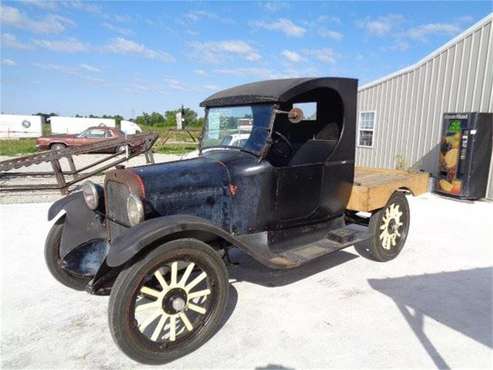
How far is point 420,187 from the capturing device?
4.91 metres

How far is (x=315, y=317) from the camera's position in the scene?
3.11 meters

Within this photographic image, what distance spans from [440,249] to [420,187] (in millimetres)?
870

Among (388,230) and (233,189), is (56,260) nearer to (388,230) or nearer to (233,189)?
(233,189)

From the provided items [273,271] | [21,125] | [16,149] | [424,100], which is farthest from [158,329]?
[21,125]

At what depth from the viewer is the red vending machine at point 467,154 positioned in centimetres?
770

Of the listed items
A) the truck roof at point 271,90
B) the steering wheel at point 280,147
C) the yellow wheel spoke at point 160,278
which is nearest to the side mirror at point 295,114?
the truck roof at point 271,90

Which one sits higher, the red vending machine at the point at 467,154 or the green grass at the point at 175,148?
the red vending machine at the point at 467,154

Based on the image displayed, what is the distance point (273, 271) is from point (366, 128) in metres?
9.50

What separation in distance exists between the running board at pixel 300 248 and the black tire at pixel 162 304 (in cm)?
50

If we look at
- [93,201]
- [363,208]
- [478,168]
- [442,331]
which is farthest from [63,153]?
[478,168]

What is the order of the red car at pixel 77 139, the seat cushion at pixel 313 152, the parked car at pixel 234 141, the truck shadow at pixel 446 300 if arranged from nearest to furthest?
the truck shadow at pixel 446 300 → the parked car at pixel 234 141 → the seat cushion at pixel 313 152 → the red car at pixel 77 139

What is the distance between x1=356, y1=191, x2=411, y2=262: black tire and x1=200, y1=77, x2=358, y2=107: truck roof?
1.59 metres

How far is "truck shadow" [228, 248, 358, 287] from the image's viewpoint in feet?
12.6

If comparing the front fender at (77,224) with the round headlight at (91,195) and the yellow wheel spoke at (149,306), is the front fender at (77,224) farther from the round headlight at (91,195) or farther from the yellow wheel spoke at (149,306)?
the yellow wheel spoke at (149,306)
